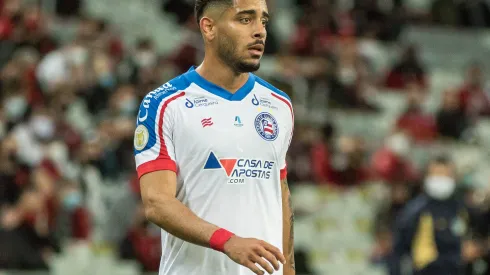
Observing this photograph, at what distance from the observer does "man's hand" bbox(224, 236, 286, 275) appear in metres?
4.57

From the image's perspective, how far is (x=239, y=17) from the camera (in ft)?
17.0

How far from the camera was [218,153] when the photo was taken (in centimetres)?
508

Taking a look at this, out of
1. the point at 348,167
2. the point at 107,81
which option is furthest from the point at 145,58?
the point at 348,167

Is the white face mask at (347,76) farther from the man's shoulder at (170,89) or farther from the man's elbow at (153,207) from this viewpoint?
the man's elbow at (153,207)

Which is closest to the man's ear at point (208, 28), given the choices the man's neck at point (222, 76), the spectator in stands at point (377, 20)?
the man's neck at point (222, 76)

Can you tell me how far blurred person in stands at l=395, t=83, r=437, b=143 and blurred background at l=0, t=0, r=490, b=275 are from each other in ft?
0.10

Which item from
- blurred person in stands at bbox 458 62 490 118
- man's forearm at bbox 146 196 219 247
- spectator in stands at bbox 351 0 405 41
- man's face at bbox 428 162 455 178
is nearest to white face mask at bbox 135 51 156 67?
spectator in stands at bbox 351 0 405 41

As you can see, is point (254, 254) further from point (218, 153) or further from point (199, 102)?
point (199, 102)

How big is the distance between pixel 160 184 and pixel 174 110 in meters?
0.36

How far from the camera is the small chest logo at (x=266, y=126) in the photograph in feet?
17.0

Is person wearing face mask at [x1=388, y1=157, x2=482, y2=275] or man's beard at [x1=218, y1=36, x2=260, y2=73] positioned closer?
man's beard at [x1=218, y1=36, x2=260, y2=73]

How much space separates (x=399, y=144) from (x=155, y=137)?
12058mm

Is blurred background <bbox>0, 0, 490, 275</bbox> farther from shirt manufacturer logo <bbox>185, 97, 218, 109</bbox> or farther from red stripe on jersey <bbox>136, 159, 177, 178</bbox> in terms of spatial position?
red stripe on jersey <bbox>136, 159, 177, 178</bbox>

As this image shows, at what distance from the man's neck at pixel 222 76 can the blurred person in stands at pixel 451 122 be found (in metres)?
13.2
